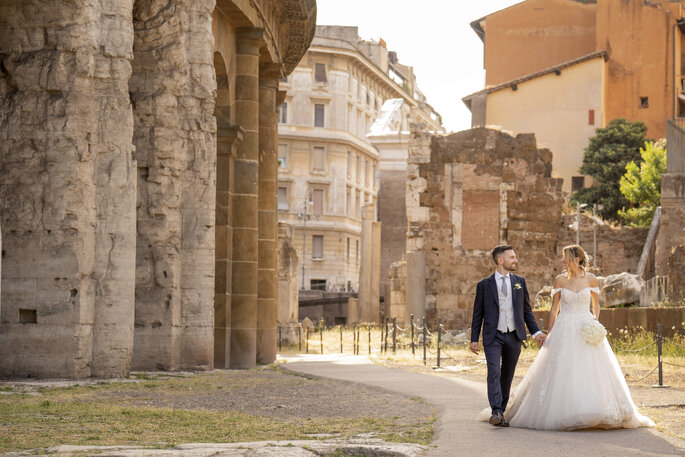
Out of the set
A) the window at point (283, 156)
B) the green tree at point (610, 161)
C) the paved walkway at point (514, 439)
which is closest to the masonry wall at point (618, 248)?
the green tree at point (610, 161)

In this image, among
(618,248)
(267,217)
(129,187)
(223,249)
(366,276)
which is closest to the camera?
(129,187)

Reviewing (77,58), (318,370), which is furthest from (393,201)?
(77,58)

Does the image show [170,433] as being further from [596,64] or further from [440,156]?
[596,64]

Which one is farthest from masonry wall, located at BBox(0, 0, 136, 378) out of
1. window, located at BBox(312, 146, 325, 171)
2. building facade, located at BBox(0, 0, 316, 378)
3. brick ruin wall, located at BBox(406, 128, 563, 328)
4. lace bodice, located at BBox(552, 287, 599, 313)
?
window, located at BBox(312, 146, 325, 171)

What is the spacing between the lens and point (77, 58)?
1355 cm

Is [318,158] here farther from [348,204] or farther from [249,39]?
[249,39]

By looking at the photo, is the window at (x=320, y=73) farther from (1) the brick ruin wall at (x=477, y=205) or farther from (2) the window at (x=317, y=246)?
(1) the brick ruin wall at (x=477, y=205)

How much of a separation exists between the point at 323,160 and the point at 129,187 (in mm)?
64670

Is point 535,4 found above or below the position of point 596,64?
above

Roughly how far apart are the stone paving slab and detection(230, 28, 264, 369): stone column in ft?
42.8

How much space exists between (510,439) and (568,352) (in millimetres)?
1516

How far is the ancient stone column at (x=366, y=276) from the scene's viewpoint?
154 ft

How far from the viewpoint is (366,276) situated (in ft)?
157

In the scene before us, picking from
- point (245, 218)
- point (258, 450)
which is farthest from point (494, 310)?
point (245, 218)
